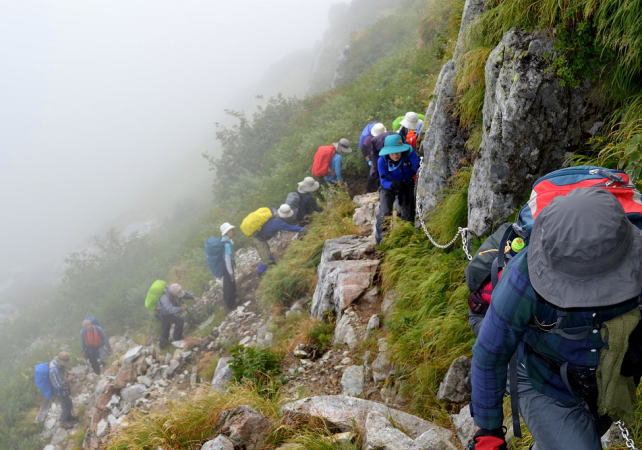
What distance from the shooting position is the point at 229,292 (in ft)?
36.4

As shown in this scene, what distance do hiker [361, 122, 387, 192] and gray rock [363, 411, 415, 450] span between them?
5050 millimetres

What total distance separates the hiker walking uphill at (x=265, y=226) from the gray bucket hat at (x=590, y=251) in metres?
8.87

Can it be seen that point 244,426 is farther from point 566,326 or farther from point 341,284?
point 566,326

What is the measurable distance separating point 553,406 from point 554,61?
3433 mm

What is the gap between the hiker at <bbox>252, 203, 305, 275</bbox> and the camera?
1052 centimetres

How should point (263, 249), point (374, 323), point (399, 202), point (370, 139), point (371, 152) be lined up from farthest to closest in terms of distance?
point (263, 249), point (370, 139), point (371, 152), point (399, 202), point (374, 323)

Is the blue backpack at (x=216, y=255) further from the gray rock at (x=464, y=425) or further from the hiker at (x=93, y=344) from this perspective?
the gray rock at (x=464, y=425)

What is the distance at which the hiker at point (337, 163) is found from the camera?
11.3m

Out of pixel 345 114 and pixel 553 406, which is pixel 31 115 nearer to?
pixel 345 114

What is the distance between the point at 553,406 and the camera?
2.27 m

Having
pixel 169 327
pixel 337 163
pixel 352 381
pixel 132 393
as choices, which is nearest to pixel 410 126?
pixel 337 163

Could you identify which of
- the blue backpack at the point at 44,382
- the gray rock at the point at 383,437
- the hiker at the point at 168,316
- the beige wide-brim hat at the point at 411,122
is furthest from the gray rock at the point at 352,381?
the blue backpack at the point at 44,382

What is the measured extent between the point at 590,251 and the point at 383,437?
252 centimetres

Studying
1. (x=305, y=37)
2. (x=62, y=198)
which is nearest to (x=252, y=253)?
(x=62, y=198)
